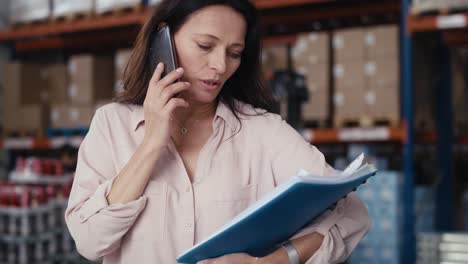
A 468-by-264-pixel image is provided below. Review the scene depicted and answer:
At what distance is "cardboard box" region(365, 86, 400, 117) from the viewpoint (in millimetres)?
4832

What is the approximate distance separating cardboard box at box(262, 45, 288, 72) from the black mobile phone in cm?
375

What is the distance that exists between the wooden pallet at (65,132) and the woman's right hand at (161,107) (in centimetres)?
487

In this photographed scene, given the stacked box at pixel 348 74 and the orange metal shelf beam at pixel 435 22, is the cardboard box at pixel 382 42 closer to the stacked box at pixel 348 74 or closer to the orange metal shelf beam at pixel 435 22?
the stacked box at pixel 348 74

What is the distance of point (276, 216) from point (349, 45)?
389 centimetres

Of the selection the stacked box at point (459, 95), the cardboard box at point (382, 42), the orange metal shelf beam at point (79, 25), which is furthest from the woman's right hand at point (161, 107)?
the orange metal shelf beam at point (79, 25)

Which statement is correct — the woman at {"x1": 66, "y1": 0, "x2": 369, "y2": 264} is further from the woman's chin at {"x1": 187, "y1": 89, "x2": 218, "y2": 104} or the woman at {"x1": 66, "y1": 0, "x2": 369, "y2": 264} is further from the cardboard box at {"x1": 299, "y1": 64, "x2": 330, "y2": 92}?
the cardboard box at {"x1": 299, "y1": 64, "x2": 330, "y2": 92}

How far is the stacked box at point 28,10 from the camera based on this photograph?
21.4ft

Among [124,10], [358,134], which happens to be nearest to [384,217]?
[358,134]

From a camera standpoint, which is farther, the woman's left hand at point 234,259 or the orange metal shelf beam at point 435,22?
the orange metal shelf beam at point 435,22

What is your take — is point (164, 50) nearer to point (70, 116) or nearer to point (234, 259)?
point (234, 259)

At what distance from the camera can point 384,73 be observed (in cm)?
487

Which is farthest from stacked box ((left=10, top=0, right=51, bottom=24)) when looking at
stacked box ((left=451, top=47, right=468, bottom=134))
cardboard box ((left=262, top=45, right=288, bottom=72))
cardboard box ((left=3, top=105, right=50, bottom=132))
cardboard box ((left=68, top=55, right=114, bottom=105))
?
stacked box ((left=451, top=47, right=468, bottom=134))

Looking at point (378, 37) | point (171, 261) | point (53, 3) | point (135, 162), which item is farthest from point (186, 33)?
point (53, 3)

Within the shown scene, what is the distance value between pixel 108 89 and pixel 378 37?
2763 mm
